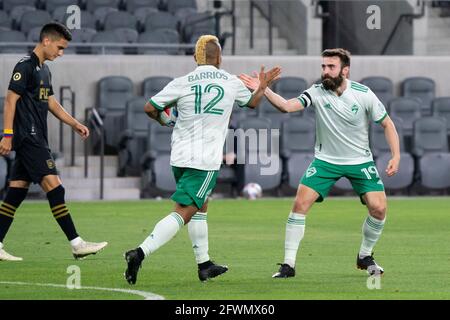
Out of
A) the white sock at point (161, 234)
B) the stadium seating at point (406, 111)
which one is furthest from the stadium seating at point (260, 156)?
the white sock at point (161, 234)

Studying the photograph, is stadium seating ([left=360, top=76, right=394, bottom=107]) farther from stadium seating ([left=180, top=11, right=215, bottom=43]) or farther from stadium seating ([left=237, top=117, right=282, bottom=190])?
stadium seating ([left=180, top=11, right=215, bottom=43])

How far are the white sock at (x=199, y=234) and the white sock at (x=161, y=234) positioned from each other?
543 mm

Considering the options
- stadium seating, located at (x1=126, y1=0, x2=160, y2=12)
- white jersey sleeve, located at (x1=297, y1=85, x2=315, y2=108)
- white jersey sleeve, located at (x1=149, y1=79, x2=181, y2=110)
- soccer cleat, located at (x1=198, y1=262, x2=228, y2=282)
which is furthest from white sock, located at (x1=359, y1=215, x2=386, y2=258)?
stadium seating, located at (x1=126, y1=0, x2=160, y2=12)

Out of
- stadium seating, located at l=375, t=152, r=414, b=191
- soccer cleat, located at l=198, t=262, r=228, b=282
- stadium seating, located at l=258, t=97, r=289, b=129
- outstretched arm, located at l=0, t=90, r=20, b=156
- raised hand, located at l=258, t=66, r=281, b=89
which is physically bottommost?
stadium seating, located at l=375, t=152, r=414, b=191

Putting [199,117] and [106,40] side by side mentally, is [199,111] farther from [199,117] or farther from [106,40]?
[106,40]

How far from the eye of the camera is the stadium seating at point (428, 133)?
28.5 m

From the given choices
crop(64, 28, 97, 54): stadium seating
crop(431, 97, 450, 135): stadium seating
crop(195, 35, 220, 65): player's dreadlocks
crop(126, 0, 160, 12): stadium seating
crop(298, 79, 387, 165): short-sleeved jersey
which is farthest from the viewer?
crop(126, 0, 160, 12): stadium seating

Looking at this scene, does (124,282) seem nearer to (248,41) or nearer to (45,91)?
(45,91)

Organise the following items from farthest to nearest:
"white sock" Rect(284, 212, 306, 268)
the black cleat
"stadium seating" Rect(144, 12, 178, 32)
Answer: "stadium seating" Rect(144, 12, 178, 32) < "white sock" Rect(284, 212, 306, 268) < the black cleat

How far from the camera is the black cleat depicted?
1101 cm

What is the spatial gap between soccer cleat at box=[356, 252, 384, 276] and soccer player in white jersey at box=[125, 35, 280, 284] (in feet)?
5.88
